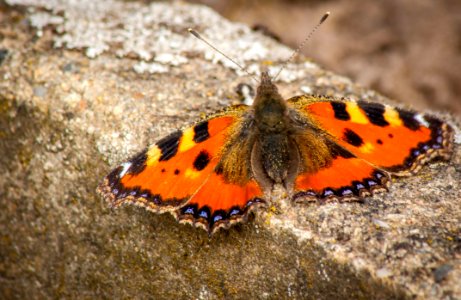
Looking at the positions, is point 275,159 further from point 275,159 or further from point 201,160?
point 201,160

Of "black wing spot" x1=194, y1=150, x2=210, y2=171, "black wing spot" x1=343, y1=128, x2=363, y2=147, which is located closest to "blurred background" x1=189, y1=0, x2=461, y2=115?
"black wing spot" x1=343, y1=128, x2=363, y2=147

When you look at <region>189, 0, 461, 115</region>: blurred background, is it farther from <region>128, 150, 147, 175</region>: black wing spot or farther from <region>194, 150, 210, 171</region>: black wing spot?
<region>128, 150, 147, 175</region>: black wing spot

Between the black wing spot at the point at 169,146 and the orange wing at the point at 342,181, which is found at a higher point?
the orange wing at the point at 342,181

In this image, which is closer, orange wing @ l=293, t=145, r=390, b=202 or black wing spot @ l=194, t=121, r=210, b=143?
orange wing @ l=293, t=145, r=390, b=202

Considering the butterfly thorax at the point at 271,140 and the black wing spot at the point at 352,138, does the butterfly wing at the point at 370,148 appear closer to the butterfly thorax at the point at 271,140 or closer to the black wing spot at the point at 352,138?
the black wing spot at the point at 352,138

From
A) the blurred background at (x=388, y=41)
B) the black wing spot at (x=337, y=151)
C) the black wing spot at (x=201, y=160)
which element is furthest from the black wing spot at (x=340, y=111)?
the blurred background at (x=388, y=41)

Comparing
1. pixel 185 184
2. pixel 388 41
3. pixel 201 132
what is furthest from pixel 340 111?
pixel 388 41
